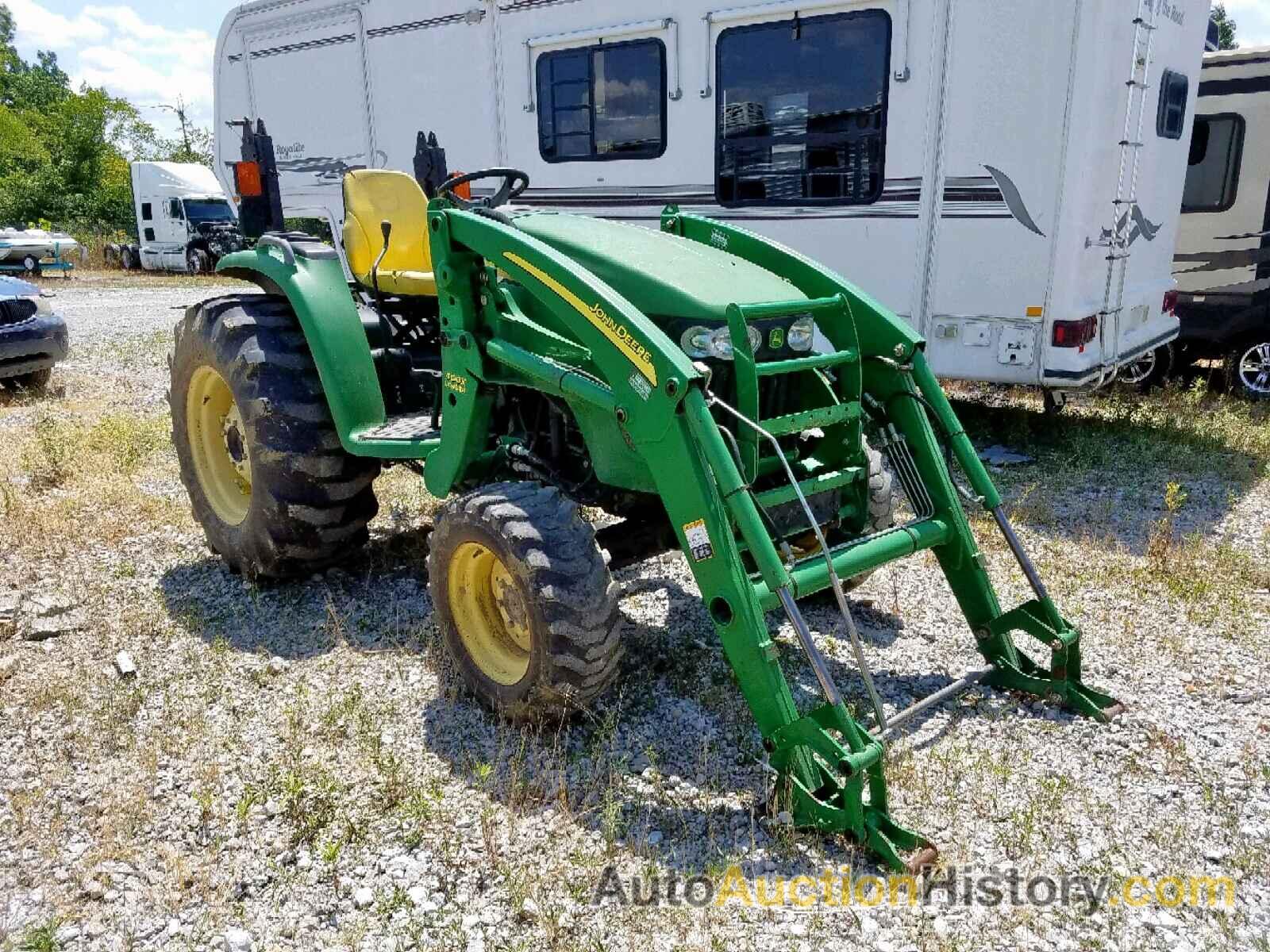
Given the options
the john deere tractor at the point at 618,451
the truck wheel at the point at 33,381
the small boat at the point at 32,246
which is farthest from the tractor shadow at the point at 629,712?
the small boat at the point at 32,246

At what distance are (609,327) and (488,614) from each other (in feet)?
3.69

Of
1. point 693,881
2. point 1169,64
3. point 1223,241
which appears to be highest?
point 1169,64

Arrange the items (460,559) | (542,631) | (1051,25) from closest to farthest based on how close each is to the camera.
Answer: (542,631), (460,559), (1051,25)

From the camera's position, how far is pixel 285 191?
980 centimetres

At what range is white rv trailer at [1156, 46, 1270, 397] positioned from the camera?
8.18m

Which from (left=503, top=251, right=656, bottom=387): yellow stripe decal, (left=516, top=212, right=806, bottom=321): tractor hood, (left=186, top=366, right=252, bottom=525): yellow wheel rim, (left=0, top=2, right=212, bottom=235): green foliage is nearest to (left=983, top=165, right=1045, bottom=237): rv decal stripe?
(left=516, top=212, right=806, bottom=321): tractor hood

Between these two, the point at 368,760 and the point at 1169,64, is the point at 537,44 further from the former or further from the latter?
the point at 368,760

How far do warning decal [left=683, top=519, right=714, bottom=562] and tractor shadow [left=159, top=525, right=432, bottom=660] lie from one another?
5.00ft

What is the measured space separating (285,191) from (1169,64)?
7.57m

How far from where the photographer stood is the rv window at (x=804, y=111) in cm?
624

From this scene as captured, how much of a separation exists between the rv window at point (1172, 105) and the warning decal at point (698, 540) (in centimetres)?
527

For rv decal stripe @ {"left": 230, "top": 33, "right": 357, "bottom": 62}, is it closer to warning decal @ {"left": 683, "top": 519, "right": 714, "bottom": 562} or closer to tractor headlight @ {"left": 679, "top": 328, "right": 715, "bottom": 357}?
tractor headlight @ {"left": 679, "top": 328, "right": 715, "bottom": 357}

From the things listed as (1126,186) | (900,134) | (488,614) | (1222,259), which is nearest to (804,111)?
(900,134)

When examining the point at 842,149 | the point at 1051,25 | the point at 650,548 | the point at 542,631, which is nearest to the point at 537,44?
the point at 842,149
